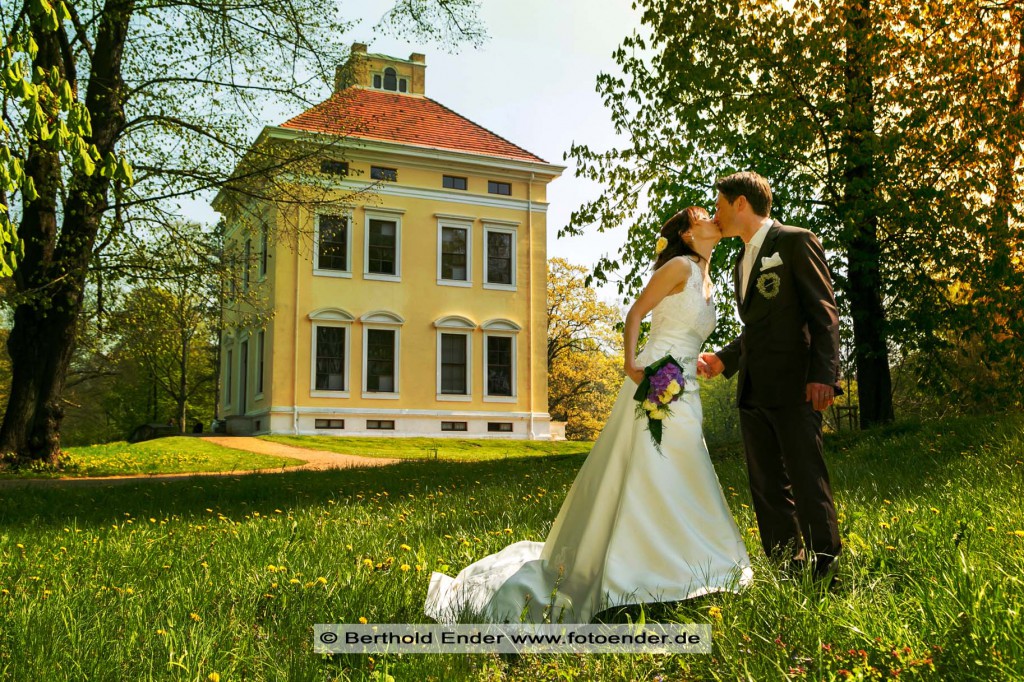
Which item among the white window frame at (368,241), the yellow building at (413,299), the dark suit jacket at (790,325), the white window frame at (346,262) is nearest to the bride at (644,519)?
Result: the dark suit jacket at (790,325)

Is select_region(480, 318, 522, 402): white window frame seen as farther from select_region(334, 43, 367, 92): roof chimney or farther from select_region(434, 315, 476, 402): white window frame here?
select_region(334, 43, 367, 92): roof chimney

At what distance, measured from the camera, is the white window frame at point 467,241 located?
29656 millimetres

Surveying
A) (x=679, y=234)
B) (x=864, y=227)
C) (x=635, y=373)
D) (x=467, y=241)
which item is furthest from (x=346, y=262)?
(x=635, y=373)

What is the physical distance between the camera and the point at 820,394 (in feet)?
12.4

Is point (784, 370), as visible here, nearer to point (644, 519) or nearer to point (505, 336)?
point (644, 519)

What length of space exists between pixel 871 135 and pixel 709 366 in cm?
1037

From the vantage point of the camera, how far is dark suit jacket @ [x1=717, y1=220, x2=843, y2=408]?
12.5 ft

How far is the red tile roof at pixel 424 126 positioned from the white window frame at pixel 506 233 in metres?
2.43

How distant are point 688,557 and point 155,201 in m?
13.6

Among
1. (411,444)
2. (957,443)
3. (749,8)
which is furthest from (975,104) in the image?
(411,444)

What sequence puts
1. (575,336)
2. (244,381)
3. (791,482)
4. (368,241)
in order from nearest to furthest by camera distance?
(791,482)
(368,241)
(244,381)
(575,336)

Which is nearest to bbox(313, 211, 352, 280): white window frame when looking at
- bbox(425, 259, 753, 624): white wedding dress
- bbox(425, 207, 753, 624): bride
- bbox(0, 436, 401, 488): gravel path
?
bbox(0, 436, 401, 488): gravel path

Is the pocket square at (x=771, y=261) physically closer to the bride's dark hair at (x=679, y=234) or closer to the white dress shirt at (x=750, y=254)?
the white dress shirt at (x=750, y=254)

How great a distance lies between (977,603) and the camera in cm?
294
